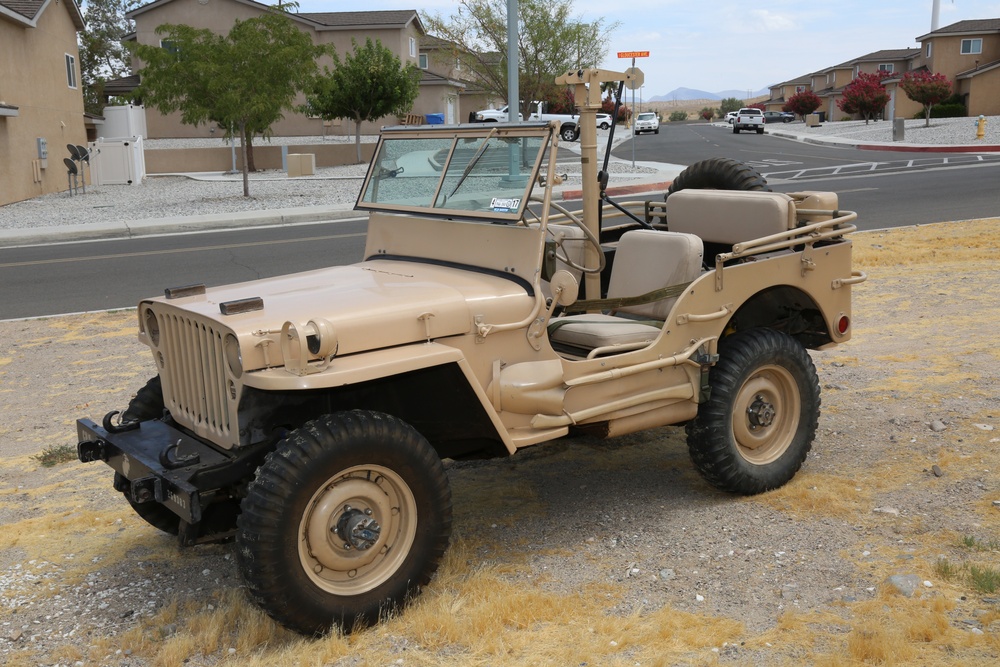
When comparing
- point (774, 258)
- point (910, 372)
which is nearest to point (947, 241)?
→ point (910, 372)

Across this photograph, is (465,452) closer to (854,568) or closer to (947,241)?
(854,568)

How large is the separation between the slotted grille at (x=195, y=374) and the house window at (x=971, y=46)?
66627 mm

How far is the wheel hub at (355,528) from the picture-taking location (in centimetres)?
389

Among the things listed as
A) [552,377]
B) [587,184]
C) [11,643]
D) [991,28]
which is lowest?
[11,643]

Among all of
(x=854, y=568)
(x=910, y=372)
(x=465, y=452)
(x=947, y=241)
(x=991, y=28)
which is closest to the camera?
(x=854, y=568)

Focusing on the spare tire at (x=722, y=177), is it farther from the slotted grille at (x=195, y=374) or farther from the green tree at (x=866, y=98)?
the green tree at (x=866, y=98)

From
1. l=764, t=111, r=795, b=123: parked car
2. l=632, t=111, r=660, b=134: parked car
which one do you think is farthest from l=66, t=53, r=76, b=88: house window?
l=764, t=111, r=795, b=123: parked car

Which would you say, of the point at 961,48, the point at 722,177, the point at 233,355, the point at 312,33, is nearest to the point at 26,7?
the point at 312,33

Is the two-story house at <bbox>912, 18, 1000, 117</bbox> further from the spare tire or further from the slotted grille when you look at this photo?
the slotted grille

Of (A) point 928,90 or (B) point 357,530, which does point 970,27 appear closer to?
(A) point 928,90

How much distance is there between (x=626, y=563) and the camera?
455cm

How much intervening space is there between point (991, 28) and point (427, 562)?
2640 inches

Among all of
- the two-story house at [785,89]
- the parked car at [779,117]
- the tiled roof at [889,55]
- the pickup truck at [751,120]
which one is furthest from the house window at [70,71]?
the two-story house at [785,89]

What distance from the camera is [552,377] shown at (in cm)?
447
